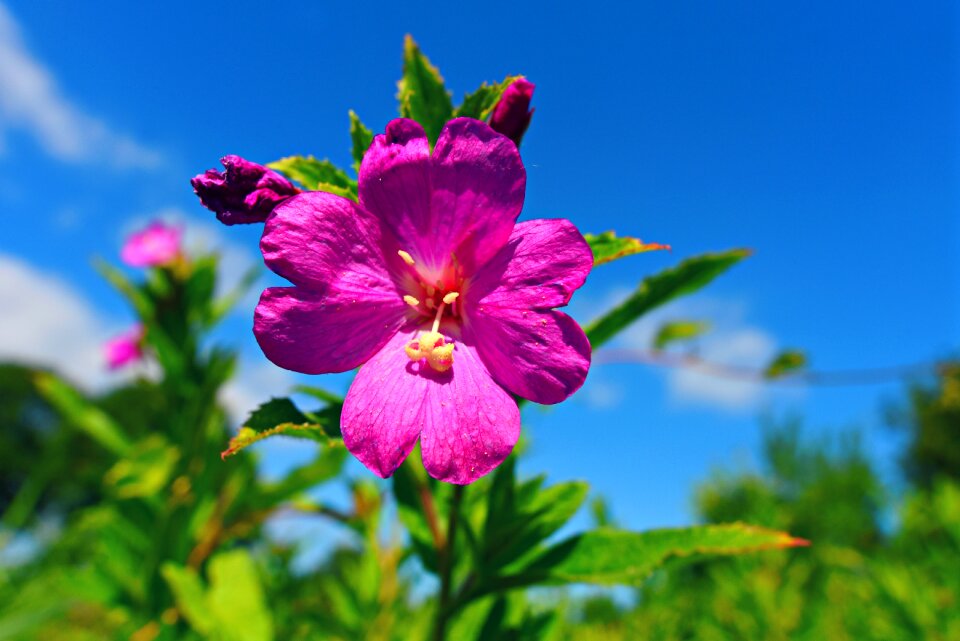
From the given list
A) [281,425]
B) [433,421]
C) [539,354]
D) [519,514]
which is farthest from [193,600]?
[539,354]

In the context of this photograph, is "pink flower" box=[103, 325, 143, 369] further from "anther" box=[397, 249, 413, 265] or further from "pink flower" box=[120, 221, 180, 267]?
"anther" box=[397, 249, 413, 265]

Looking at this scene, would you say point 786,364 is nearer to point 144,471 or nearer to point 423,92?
point 423,92

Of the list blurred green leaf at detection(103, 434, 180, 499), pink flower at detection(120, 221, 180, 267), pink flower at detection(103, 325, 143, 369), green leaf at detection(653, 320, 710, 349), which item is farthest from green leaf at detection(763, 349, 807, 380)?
pink flower at detection(103, 325, 143, 369)

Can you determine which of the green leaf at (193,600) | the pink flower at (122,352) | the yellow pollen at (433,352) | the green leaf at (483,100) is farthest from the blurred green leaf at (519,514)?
the pink flower at (122,352)

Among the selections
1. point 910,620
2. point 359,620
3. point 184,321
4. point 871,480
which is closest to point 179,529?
point 359,620

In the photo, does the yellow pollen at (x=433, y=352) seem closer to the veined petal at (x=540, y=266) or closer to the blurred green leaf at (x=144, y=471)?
the veined petal at (x=540, y=266)

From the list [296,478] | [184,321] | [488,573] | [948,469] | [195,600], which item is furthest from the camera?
[948,469]

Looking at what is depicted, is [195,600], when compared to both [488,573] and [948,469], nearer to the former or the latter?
[488,573]
